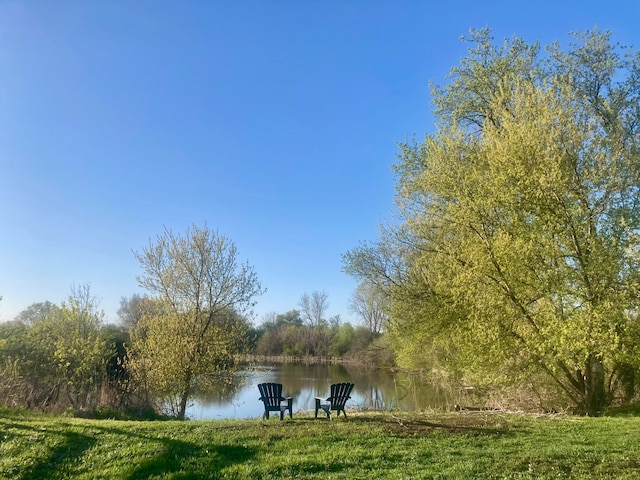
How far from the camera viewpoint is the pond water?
60.2 feet

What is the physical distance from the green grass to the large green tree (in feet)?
9.73

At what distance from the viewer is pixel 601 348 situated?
988 centimetres

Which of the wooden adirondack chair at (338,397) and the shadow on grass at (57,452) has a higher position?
the wooden adirondack chair at (338,397)

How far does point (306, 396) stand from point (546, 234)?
19812 millimetres

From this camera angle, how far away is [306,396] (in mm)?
27062

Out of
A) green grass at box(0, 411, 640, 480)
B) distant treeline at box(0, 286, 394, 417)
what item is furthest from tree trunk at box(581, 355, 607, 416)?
distant treeline at box(0, 286, 394, 417)

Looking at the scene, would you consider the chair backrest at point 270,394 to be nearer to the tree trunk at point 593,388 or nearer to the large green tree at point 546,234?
the large green tree at point 546,234

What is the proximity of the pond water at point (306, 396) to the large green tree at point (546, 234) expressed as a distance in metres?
5.74

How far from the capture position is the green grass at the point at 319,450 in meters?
5.66

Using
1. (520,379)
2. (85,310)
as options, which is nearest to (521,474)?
(520,379)

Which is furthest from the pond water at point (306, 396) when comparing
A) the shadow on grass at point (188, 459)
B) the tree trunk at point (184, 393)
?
the shadow on grass at point (188, 459)

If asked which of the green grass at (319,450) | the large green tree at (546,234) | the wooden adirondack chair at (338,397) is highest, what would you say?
the large green tree at (546,234)

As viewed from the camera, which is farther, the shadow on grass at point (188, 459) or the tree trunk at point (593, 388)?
the tree trunk at point (593, 388)

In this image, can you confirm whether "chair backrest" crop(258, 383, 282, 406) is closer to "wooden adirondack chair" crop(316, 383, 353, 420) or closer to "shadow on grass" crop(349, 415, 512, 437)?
"wooden adirondack chair" crop(316, 383, 353, 420)
